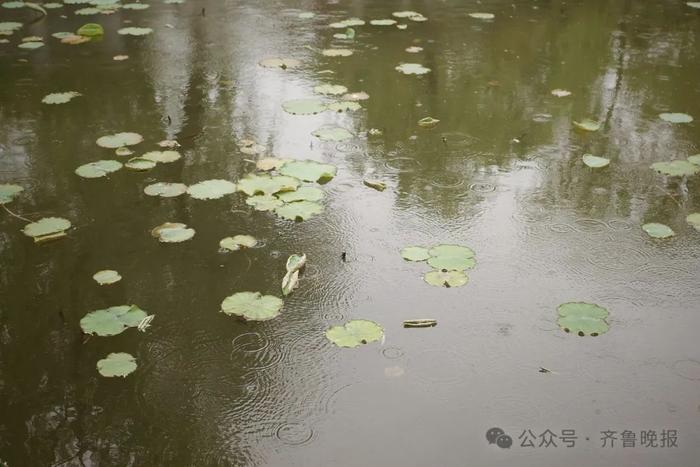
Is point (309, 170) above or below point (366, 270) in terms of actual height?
above

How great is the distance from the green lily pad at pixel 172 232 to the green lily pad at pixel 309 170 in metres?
0.71

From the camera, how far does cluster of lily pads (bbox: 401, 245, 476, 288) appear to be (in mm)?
2738

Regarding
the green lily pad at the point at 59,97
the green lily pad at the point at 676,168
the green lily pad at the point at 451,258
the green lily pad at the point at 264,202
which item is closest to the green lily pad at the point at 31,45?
the green lily pad at the point at 59,97

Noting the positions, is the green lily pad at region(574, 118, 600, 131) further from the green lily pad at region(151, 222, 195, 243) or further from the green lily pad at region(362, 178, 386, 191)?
the green lily pad at region(151, 222, 195, 243)

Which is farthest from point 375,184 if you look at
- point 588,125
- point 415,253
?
point 588,125

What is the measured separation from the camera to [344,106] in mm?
4430

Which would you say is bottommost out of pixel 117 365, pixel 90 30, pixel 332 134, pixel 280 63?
pixel 117 365

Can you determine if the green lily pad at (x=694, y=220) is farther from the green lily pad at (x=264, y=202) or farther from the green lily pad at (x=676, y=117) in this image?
the green lily pad at (x=264, y=202)

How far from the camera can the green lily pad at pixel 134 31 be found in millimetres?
6008

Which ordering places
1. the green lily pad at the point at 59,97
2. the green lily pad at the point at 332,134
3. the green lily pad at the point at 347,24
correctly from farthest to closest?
the green lily pad at the point at 347,24 < the green lily pad at the point at 59,97 < the green lily pad at the point at 332,134

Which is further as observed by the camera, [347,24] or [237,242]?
[347,24]

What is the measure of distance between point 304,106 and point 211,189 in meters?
1.28

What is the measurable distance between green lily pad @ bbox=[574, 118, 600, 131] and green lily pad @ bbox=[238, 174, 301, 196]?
1.89m

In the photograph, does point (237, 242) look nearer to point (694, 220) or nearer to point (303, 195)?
point (303, 195)
